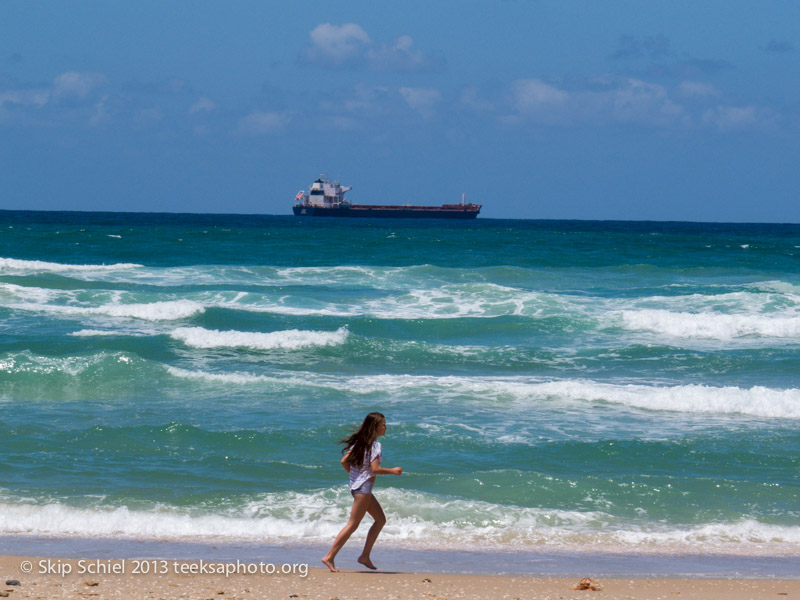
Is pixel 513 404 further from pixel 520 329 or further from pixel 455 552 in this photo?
pixel 520 329

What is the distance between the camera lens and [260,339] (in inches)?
706

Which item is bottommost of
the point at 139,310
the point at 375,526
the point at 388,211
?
the point at 375,526

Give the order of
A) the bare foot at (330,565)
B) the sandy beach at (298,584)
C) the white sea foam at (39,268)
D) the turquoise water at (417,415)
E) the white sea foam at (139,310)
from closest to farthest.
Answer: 1. the sandy beach at (298,584)
2. the bare foot at (330,565)
3. the turquoise water at (417,415)
4. the white sea foam at (139,310)
5. the white sea foam at (39,268)

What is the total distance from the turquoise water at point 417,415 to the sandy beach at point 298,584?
1.03 meters

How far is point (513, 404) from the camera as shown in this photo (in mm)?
12422

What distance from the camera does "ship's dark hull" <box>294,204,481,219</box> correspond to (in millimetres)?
121188

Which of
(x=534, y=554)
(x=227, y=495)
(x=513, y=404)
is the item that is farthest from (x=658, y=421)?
(x=227, y=495)

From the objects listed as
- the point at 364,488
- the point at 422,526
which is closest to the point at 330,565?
the point at 364,488

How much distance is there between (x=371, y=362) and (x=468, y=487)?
303 inches

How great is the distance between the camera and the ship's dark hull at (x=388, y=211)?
398 feet

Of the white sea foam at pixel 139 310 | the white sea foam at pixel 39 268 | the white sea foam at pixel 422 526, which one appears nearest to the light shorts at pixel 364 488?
the white sea foam at pixel 422 526

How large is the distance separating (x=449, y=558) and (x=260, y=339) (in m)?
11.5

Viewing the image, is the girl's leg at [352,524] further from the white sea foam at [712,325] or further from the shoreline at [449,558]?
the white sea foam at [712,325]

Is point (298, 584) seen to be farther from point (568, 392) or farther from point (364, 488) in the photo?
point (568, 392)
